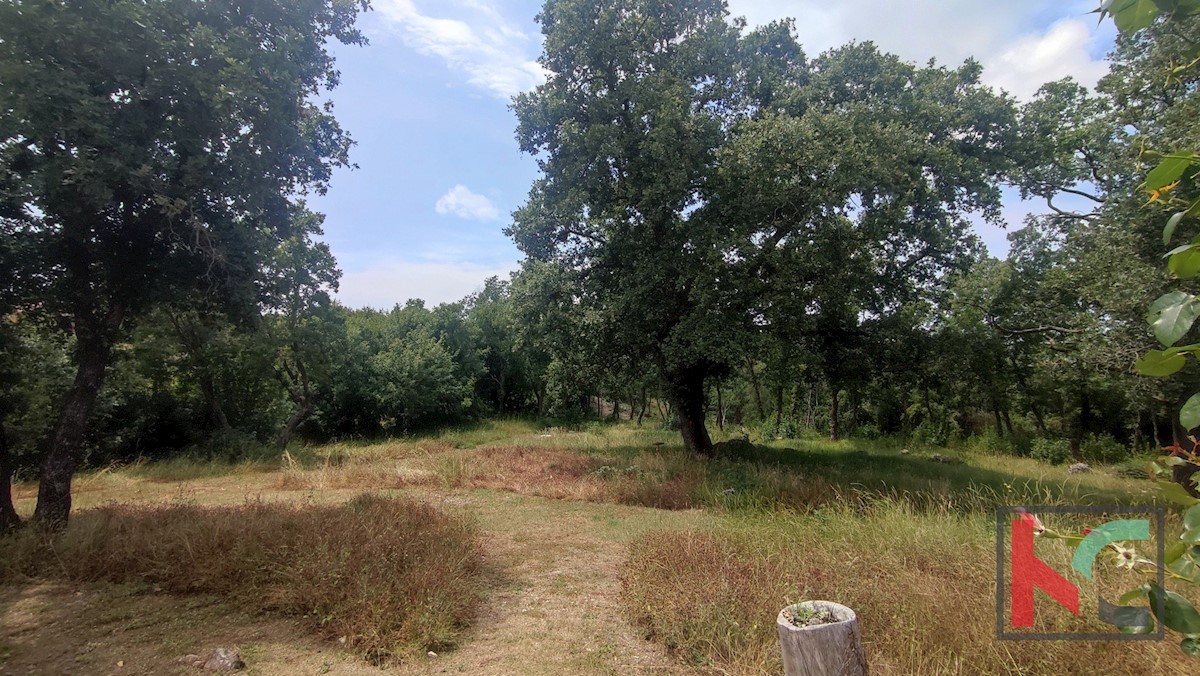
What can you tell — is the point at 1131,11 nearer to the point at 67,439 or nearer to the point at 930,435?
the point at 67,439

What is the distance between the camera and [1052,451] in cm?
1788

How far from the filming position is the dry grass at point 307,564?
4430 millimetres

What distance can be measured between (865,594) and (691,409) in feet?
32.9

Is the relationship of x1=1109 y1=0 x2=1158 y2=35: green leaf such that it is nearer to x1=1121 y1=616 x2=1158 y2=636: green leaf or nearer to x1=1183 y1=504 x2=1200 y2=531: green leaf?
x1=1183 y1=504 x2=1200 y2=531: green leaf

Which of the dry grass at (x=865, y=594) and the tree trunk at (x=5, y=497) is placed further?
the tree trunk at (x=5, y=497)

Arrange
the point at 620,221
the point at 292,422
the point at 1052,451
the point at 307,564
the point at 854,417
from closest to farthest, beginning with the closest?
the point at 307,564
the point at 620,221
the point at 1052,451
the point at 292,422
the point at 854,417

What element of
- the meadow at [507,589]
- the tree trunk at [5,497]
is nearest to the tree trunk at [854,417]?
the meadow at [507,589]

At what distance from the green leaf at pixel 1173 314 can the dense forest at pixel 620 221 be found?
4958mm

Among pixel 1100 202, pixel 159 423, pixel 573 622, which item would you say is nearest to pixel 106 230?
pixel 573 622

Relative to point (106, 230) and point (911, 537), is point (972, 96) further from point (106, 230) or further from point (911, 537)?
point (106, 230)

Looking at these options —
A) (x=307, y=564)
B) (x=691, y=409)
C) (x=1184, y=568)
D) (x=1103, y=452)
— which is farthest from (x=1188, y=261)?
(x=1103, y=452)

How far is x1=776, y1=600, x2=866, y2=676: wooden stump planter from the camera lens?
286 centimetres

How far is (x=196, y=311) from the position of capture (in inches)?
336

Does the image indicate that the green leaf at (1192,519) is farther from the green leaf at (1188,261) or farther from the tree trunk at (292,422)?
the tree trunk at (292,422)
